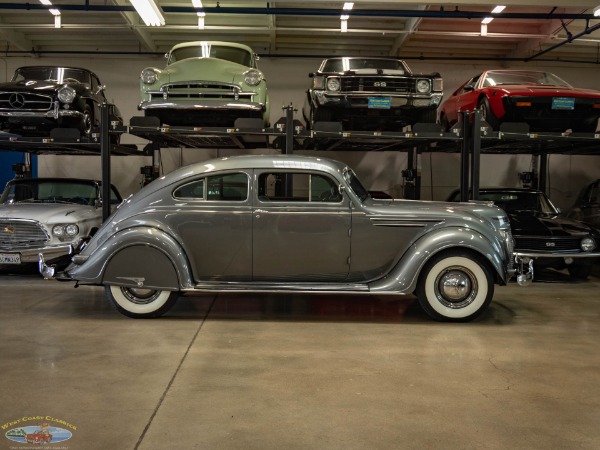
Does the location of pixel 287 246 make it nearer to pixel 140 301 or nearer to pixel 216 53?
pixel 140 301

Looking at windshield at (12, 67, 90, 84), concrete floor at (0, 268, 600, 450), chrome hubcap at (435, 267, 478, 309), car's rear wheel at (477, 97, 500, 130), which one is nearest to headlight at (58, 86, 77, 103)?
windshield at (12, 67, 90, 84)

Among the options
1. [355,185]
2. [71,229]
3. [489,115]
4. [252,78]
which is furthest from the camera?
[489,115]

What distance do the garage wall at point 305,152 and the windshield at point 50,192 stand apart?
415cm

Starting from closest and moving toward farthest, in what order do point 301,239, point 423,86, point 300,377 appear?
point 300,377
point 301,239
point 423,86

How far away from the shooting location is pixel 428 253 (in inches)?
206

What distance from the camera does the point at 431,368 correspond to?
4.06 meters

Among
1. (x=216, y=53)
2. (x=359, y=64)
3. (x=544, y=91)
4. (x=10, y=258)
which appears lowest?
(x=10, y=258)

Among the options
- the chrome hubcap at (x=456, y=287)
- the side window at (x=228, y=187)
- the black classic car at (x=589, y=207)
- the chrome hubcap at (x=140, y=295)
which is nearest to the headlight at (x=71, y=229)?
the chrome hubcap at (x=140, y=295)

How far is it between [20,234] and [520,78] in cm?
807

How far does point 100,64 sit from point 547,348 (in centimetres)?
1205

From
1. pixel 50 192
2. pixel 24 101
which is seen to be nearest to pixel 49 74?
pixel 24 101

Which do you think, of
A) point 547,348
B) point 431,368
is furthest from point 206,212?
point 547,348

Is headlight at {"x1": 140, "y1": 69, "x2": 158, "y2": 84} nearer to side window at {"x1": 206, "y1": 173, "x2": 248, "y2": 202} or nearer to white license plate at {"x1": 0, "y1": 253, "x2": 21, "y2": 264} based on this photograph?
side window at {"x1": 206, "y1": 173, "x2": 248, "y2": 202}

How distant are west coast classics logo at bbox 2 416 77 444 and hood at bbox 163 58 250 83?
5413 millimetres
